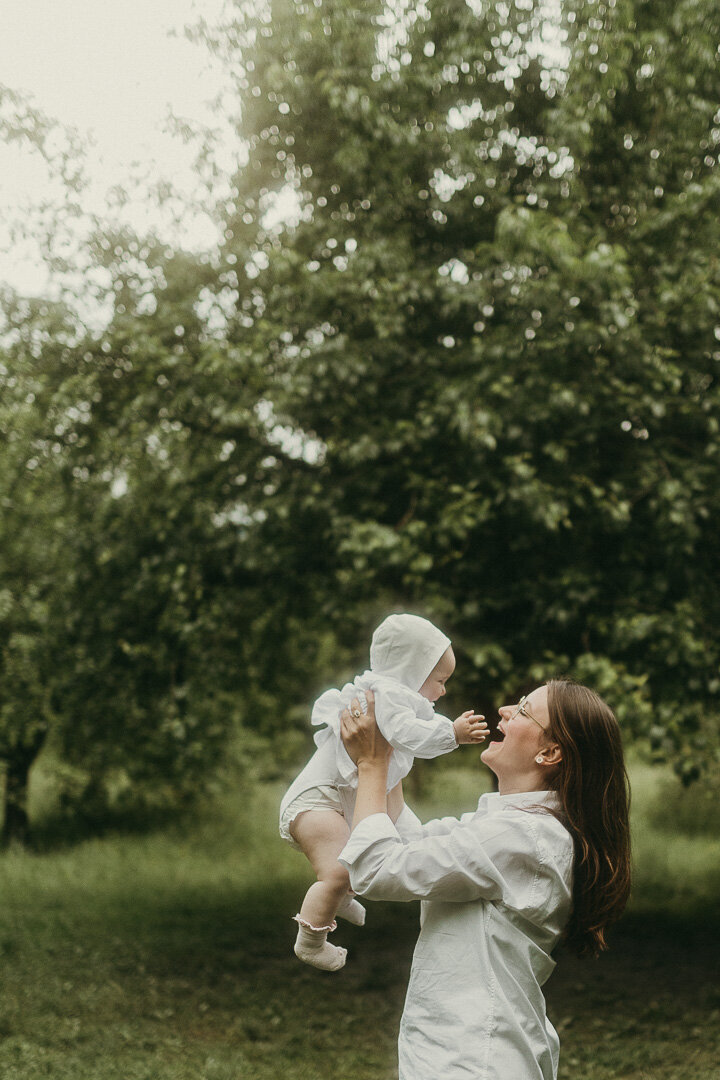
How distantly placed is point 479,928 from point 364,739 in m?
0.49

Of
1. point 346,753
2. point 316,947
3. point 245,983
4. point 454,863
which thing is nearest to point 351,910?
point 316,947

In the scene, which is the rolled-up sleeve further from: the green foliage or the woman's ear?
the green foliage

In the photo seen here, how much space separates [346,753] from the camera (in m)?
2.47

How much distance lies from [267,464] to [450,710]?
2.67 meters

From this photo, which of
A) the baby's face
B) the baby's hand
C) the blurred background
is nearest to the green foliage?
the blurred background

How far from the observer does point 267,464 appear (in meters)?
8.12

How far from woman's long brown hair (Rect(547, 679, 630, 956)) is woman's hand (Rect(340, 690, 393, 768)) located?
0.41 meters

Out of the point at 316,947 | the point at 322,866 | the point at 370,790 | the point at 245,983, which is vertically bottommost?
the point at 245,983

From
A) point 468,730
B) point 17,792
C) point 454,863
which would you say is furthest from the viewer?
point 17,792

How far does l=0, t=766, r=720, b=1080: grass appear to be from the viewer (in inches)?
269

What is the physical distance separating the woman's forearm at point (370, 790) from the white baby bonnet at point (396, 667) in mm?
276

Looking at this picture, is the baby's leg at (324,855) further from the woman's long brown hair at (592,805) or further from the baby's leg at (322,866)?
the woman's long brown hair at (592,805)

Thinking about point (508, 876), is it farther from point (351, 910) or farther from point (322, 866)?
point (351, 910)

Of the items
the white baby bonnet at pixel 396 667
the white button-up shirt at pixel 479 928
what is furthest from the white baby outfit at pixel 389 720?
the white button-up shirt at pixel 479 928
